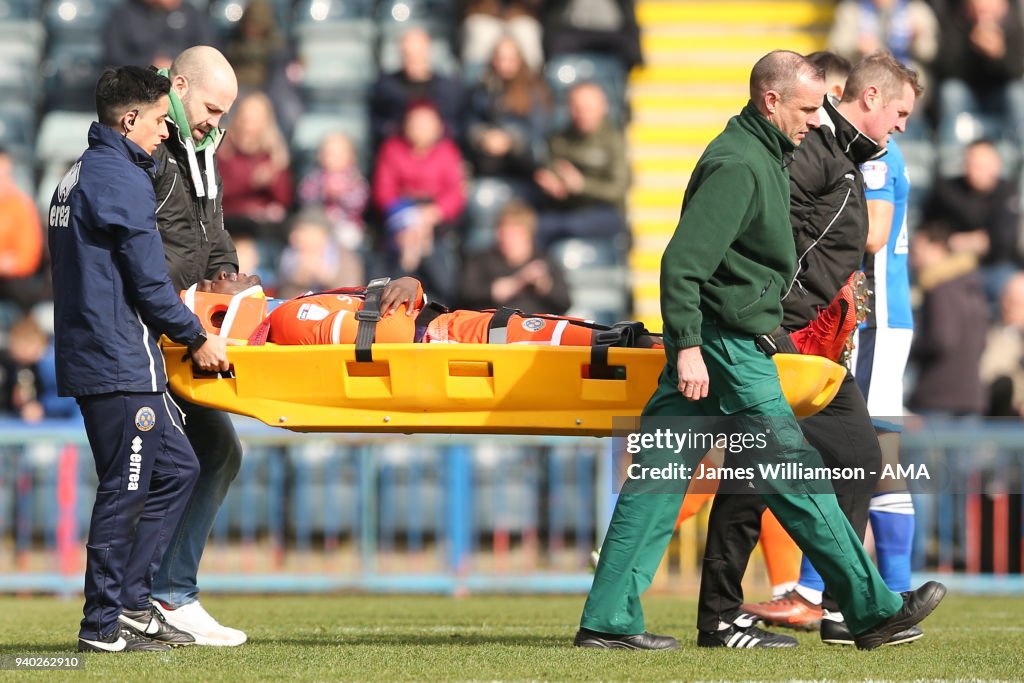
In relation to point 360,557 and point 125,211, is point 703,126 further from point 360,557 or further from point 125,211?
point 125,211

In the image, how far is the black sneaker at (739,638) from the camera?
6508 millimetres

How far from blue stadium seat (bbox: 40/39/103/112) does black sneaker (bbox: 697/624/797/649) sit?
8.43 metres

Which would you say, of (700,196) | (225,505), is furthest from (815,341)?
(225,505)

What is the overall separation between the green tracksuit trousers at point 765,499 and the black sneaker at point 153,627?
4.81ft

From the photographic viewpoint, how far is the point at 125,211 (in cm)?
588

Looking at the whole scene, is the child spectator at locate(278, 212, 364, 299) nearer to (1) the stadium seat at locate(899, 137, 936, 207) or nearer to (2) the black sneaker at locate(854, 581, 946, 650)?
(1) the stadium seat at locate(899, 137, 936, 207)

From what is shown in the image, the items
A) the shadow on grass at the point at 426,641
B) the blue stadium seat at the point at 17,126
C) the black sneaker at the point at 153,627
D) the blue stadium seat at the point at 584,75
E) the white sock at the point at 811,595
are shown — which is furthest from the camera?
the blue stadium seat at the point at 584,75

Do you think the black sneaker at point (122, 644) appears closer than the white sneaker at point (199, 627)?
Yes

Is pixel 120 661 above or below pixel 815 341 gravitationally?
below

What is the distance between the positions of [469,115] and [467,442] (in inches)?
140

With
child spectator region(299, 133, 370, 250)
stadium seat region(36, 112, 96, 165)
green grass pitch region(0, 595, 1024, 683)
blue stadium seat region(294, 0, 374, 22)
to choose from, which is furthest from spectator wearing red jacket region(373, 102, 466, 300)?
green grass pitch region(0, 595, 1024, 683)

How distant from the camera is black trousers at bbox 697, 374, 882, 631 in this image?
6.55 metres

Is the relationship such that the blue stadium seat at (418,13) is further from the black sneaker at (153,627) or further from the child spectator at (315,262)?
the black sneaker at (153,627)

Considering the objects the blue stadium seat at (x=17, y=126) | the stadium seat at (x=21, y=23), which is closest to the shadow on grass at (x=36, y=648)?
the blue stadium seat at (x=17, y=126)
